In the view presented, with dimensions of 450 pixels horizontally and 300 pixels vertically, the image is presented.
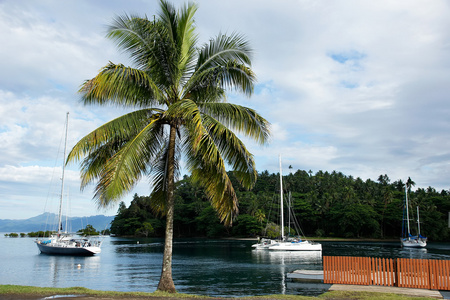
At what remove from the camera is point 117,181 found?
460 inches

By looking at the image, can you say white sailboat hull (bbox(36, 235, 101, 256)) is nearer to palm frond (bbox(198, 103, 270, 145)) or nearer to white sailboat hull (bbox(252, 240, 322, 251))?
white sailboat hull (bbox(252, 240, 322, 251))

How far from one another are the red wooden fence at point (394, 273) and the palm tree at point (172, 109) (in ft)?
30.4

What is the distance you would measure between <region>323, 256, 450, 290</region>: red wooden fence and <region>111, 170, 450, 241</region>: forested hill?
60.9 m

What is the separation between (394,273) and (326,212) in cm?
9054

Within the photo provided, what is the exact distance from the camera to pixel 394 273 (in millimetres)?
18969

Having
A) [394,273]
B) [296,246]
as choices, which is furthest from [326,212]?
[394,273]

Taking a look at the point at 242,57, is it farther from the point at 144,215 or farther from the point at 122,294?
the point at 144,215

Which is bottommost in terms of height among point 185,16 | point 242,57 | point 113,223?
point 113,223

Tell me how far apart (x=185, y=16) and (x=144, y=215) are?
12917 cm

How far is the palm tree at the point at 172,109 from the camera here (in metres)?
12.9

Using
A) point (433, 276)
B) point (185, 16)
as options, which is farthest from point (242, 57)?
point (433, 276)

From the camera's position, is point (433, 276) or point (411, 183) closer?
point (433, 276)

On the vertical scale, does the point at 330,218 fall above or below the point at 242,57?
below

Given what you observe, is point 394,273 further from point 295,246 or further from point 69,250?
point 69,250
